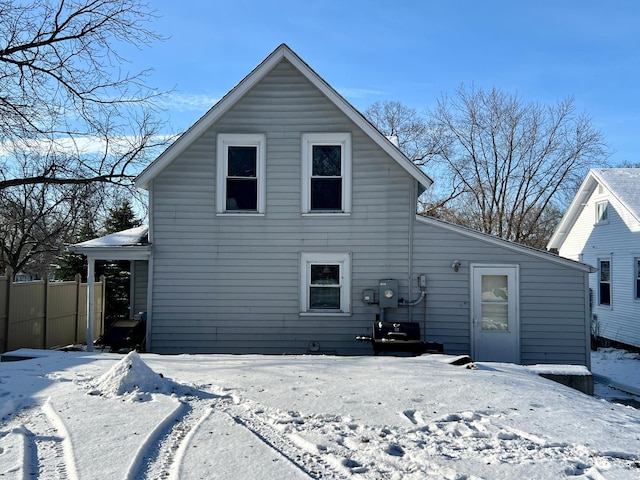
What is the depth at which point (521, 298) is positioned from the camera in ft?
40.2

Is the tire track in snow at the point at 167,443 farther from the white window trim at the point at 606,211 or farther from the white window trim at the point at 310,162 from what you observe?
the white window trim at the point at 606,211

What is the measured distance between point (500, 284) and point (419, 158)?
21402 mm

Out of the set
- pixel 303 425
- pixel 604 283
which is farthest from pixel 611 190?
pixel 303 425

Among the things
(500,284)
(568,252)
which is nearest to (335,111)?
(500,284)

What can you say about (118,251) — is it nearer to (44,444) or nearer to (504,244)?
(44,444)

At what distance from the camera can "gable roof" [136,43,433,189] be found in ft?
39.5

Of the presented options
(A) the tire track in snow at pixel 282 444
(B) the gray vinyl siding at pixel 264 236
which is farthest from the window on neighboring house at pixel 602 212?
(A) the tire track in snow at pixel 282 444

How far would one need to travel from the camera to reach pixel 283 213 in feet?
40.6

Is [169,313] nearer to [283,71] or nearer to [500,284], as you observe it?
[283,71]

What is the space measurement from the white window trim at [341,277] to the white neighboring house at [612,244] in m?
10.5

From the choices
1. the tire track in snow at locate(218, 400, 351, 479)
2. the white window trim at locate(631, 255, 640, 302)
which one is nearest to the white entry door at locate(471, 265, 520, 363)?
the tire track in snow at locate(218, 400, 351, 479)

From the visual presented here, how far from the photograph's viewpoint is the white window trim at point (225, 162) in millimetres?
12375

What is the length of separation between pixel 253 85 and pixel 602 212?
47.3 feet

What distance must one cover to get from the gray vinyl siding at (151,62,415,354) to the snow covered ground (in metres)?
3.68
